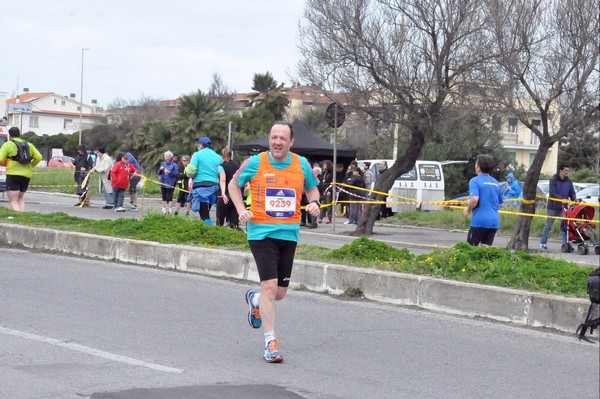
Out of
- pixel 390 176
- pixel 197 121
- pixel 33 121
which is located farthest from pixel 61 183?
pixel 33 121

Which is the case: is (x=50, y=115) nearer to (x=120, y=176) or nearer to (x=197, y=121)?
(x=197, y=121)

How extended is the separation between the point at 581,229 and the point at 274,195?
1338cm

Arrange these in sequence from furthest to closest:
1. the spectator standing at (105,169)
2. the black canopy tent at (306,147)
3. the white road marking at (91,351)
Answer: the black canopy tent at (306,147) < the spectator standing at (105,169) < the white road marking at (91,351)

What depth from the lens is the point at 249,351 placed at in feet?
24.2

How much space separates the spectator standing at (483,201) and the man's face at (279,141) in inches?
184

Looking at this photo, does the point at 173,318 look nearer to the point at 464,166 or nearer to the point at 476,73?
the point at 476,73

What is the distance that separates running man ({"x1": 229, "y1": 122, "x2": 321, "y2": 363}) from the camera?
277 inches

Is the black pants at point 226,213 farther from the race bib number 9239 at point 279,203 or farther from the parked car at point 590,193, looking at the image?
the parked car at point 590,193

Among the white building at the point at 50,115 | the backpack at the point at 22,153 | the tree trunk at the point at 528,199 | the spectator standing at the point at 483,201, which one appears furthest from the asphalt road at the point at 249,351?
the white building at the point at 50,115

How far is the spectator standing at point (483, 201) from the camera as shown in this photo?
1132 cm

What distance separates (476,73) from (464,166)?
21666 mm

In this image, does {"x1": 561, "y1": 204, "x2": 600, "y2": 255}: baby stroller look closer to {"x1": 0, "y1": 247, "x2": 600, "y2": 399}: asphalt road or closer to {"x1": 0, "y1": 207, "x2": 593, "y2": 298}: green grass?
{"x1": 0, "y1": 207, "x2": 593, "y2": 298}: green grass

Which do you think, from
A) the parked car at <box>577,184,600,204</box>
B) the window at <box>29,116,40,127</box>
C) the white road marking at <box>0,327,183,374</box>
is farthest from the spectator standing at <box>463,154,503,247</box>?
the window at <box>29,116,40,127</box>

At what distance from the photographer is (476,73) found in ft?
64.3
